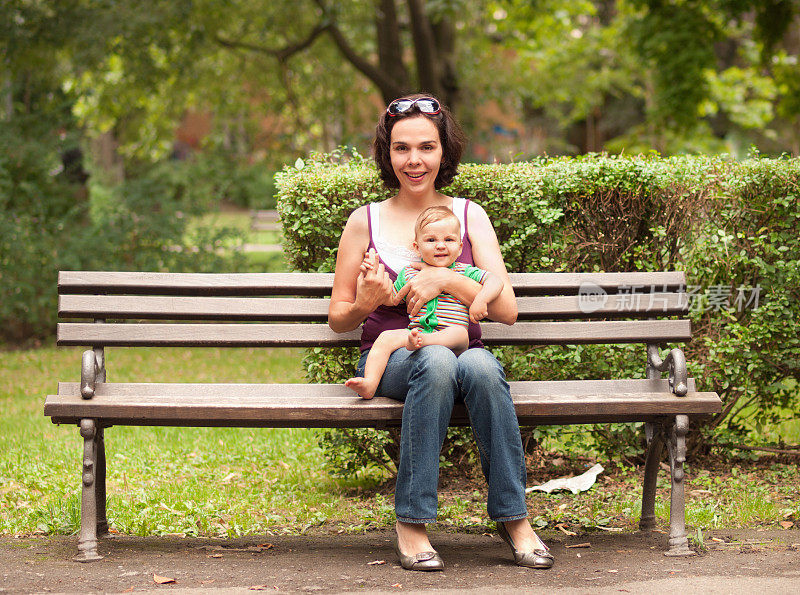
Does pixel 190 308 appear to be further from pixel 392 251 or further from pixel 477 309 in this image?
pixel 477 309

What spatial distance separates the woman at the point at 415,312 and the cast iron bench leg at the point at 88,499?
104cm

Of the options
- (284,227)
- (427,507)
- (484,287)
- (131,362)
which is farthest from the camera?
(131,362)

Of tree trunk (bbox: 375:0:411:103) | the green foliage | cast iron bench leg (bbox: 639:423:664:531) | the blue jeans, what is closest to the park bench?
cast iron bench leg (bbox: 639:423:664:531)

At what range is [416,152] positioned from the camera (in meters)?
3.87

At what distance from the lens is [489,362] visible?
347 cm

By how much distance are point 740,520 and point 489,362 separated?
156cm

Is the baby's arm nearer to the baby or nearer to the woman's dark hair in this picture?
the baby

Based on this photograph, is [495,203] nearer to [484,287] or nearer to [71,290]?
[484,287]

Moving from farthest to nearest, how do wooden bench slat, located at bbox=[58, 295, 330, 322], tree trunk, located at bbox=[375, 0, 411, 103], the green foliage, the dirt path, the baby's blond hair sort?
tree trunk, located at bbox=[375, 0, 411, 103] < the green foliage < wooden bench slat, located at bbox=[58, 295, 330, 322] < the baby's blond hair < the dirt path

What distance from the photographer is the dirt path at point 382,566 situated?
10.5ft

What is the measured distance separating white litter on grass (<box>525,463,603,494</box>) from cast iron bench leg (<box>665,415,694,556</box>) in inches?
39.4

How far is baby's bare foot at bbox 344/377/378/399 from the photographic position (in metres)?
3.55

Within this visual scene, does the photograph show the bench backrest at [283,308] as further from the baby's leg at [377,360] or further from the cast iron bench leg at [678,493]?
the cast iron bench leg at [678,493]

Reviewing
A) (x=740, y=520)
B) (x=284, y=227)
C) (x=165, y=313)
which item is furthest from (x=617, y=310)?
(x=165, y=313)
